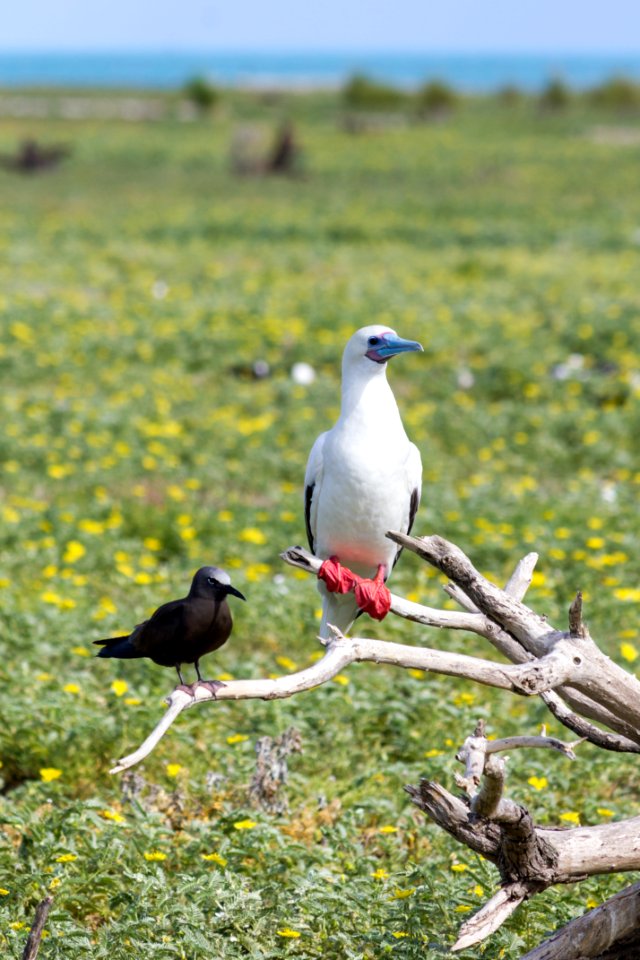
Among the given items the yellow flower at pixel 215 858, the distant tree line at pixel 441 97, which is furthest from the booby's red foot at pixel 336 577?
the distant tree line at pixel 441 97

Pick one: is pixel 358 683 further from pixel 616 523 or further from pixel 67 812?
pixel 616 523

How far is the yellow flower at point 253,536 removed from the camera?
25.2 feet

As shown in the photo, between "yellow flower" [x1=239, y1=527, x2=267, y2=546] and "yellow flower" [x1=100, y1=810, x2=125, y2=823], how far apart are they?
321 cm

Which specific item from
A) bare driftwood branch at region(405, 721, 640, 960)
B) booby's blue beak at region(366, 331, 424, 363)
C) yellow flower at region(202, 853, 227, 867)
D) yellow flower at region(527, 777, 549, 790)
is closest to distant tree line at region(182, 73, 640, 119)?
yellow flower at region(527, 777, 549, 790)

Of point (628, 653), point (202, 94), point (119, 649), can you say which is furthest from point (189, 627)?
point (202, 94)

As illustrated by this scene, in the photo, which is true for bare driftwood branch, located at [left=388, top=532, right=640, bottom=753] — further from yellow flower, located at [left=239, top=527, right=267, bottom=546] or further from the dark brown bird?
yellow flower, located at [left=239, top=527, right=267, bottom=546]

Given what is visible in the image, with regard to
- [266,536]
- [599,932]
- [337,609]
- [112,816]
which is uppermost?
[337,609]

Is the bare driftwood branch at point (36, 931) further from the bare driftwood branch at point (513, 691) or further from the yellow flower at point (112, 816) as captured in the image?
Answer: the yellow flower at point (112, 816)

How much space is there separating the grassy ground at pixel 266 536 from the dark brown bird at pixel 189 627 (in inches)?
39.2

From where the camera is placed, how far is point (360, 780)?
5.04 metres

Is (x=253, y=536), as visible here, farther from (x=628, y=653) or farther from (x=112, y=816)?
(x=112, y=816)

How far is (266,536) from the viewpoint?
7879 millimetres

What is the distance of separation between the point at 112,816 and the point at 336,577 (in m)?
1.71

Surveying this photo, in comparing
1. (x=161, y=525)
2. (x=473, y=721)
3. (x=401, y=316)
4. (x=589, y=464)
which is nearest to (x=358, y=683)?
(x=473, y=721)
